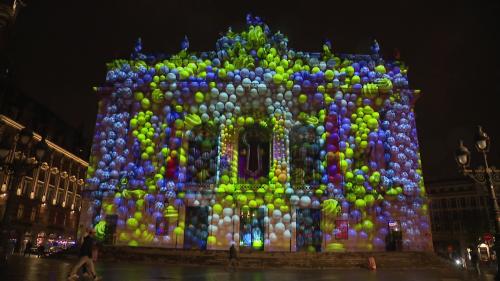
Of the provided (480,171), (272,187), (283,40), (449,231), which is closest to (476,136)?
(480,171)

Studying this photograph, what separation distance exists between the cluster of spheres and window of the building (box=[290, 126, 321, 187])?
0.25 ft

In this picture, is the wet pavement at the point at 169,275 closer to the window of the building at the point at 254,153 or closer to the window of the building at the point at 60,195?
the window of the building at the point at 254,153

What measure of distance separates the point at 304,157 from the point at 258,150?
343cm

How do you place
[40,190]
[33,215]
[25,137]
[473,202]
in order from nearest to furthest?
[25,137]
[33,215]
[40,190]
[473,202]

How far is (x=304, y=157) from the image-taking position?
28.5 meters

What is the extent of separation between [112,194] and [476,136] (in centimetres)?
2295

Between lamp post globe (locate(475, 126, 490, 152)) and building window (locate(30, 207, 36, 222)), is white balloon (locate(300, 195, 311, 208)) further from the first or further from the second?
building window (locate(30, 207, 36, 222))

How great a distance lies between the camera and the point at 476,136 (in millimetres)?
10117

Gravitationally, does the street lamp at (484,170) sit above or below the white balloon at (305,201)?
below

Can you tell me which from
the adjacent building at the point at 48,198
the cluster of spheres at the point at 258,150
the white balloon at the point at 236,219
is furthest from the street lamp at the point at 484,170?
the adjacent building at the point at 48,198

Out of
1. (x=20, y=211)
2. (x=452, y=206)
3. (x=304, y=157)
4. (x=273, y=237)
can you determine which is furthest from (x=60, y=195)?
(x=452, y=206)

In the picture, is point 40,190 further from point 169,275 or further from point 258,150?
point 169,275

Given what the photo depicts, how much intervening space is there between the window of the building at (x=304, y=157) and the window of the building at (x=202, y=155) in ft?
18.9

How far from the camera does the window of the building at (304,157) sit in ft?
91.1
